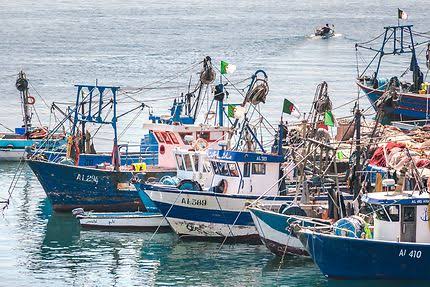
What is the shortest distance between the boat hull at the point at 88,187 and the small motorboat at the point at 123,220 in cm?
228

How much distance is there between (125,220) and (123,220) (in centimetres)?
8

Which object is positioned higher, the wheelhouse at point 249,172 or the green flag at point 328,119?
the green flag at point 328,119

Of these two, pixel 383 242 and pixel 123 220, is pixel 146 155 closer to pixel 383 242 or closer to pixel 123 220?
pixel 123 220

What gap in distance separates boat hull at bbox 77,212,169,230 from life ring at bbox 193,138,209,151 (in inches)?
119

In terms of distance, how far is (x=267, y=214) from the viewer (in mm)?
46188

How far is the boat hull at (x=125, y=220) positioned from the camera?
2073 inches

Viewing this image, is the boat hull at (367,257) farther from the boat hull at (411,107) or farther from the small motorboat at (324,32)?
the small motorboat at (324,32)

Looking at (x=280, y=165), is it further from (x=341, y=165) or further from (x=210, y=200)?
(x=341, y=165)

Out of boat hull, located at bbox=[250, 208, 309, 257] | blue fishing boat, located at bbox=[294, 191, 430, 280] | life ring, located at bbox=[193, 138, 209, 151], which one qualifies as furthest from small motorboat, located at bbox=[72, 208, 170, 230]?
blue fishing boat, located at bbox=[294, 191, 430, 280]

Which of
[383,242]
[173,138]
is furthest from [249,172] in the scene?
[383,242]

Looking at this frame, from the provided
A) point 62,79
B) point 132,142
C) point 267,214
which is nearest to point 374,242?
point 267,214

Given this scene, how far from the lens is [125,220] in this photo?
53000 mm

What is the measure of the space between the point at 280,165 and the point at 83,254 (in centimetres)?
761

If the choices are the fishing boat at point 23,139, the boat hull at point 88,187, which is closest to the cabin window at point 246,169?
the boat hull at point 88,187
